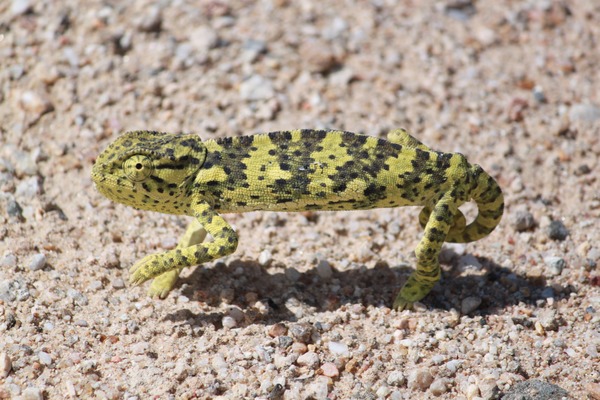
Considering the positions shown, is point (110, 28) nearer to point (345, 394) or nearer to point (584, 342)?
point (345, 394)

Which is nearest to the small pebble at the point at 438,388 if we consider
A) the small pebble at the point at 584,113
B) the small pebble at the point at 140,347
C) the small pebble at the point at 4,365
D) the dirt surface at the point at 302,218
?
the dirt surface at the point at 302,218

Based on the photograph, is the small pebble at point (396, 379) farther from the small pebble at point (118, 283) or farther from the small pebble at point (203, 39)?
the small pebble at point (203, 39)

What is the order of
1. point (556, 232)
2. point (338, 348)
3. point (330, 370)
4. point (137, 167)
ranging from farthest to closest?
point (556, 232) < point (338, 348) < point (137, 167) < point (330, 370)

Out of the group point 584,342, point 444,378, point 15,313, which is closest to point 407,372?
point 444,378

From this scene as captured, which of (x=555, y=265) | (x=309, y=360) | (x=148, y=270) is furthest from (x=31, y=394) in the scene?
(x=555, y=265)

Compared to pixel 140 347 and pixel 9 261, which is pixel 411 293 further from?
pixel 9 261

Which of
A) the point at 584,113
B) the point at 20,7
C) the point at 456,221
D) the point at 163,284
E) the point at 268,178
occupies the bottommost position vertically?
the point at 163,284

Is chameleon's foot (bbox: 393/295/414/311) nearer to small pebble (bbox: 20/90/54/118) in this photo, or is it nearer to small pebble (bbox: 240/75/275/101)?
small pebble (bbox: 240/75/275/101)
